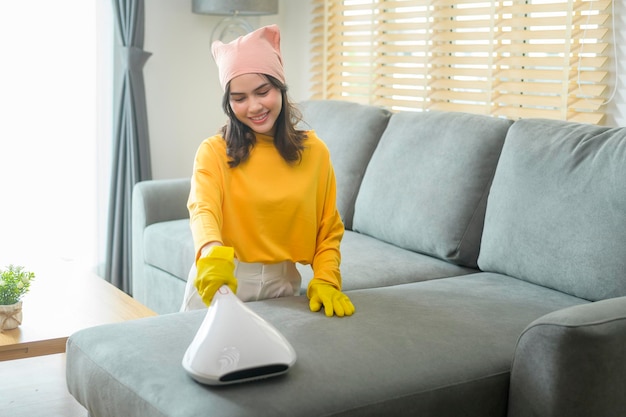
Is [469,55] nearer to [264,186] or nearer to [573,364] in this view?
[264,186]

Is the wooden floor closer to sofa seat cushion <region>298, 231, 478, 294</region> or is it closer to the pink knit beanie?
sofa seat cushion <region>298, 231, 478, 294</region>

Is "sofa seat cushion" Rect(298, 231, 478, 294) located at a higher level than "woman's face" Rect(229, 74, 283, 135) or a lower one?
lower

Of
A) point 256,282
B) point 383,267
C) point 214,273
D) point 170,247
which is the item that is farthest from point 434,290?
point 170,247

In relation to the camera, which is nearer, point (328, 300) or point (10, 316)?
point (328, 300)

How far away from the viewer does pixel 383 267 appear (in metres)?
2.69

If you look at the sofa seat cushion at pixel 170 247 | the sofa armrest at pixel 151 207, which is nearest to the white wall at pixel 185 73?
the sofa armrest at pixel 151 207

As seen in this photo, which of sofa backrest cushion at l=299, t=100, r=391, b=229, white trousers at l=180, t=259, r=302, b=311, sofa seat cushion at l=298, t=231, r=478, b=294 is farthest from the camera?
sofa backrest cushion at l=299, t=100, r=391, b=229

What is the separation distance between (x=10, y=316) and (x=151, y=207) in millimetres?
1189

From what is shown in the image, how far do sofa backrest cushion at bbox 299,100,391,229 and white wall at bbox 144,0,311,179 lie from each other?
111 cm

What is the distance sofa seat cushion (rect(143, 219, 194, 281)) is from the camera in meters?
3.06

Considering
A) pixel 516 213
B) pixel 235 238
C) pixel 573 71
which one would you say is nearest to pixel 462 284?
pixel 516 213

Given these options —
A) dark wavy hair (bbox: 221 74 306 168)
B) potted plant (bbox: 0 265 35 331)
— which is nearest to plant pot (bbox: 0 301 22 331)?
potted plant (bbox: 0 265 35 331)

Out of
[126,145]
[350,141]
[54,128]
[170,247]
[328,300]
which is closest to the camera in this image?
[328,300]

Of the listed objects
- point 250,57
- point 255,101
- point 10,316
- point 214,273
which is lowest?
point 10,316
